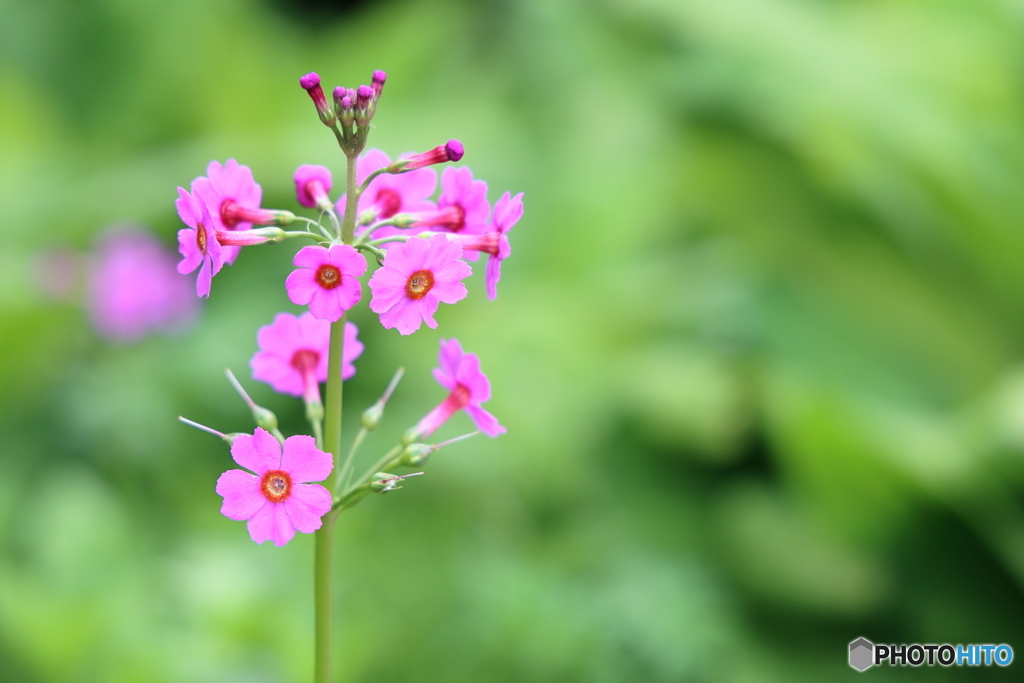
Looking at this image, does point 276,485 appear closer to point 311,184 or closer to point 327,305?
point 327,305

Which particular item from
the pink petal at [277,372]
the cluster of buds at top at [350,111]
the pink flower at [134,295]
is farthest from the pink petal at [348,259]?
the pink flower at [134,295]

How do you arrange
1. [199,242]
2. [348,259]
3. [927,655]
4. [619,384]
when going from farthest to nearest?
[619,384], [927,655], [199,242], [348,259]

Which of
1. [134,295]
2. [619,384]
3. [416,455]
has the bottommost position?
[416,455]

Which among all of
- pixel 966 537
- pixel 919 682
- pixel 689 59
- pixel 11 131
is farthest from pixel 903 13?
pixel 11 131

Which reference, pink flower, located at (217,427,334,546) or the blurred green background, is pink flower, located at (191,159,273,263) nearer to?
pink flower, located at (217,427,334,546)

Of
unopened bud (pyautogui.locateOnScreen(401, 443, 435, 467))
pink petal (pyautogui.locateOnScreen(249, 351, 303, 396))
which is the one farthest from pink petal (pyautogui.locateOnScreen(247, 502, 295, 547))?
pink petal (pyautogui.locateOnScreen(249, 351, 303, 396))

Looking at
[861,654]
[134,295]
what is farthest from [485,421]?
[134,295]

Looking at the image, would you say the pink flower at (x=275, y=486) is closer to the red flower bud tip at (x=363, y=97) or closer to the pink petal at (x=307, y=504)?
the pink petal at (x=307, y=504)
